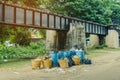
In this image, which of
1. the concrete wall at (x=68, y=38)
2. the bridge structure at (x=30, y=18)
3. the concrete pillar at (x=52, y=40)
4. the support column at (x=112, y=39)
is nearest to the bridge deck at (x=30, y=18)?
the bridge structure at (x=30, y=18)

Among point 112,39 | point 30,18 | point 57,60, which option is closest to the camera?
point 57,60

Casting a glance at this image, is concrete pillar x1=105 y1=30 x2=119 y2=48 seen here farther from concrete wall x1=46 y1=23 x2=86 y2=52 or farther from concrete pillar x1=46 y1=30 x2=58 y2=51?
concrete pillar x1=46 y1=30 x2=58 y2=51

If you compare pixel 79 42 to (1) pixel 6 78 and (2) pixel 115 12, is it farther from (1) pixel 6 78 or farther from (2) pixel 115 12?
(2) pixel 115 12

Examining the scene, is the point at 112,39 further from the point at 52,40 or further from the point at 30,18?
the point at 30,18

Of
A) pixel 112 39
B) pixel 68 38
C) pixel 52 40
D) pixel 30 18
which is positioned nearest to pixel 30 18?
pixel 30 18

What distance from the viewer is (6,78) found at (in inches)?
660

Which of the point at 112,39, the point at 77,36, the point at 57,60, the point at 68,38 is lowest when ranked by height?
the point at 57,60

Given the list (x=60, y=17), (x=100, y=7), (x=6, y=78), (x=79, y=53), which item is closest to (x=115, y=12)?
(x=100, y=7)

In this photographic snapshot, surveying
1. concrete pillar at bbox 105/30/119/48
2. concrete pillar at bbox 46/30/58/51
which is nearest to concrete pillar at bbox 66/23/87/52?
concrete pillar at bbox 46/30/58/51

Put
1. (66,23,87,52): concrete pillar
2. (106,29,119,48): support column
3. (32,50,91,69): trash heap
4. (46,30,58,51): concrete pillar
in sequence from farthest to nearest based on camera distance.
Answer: (106,29,119,48): support column, (46,30,58,51): concrete pillar, (66,23,87,52): concrete pillar, (32,50,91,69): trash heap

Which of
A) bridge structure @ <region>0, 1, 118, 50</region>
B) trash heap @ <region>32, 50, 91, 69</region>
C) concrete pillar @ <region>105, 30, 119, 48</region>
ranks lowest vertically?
trash heap @ <region>32, 50, 91, 69</region>

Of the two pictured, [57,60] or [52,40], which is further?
[52,40]

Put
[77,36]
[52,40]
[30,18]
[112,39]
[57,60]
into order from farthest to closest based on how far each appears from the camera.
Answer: [112,39] → [52,40] → [77,36] → [30,18] → [57,60]

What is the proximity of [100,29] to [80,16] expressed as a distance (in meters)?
3.37
